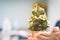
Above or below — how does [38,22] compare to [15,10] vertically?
below

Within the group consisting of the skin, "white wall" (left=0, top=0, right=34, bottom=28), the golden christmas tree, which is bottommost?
the skin

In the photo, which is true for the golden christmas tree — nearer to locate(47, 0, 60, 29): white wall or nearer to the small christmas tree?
the small christmas tree

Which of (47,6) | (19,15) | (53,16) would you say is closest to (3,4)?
(19,15)

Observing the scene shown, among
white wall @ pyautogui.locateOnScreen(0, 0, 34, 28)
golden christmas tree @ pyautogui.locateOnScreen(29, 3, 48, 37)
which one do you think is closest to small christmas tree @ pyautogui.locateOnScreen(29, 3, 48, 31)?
golden christmas tree @ pyautogui.locateOnScreen(29, 3, 48, 37)

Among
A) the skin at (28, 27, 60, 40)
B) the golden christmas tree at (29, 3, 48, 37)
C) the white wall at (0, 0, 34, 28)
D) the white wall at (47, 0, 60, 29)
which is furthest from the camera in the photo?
the white wall at (0, 0, 34, 28)

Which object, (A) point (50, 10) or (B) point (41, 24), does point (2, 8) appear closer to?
(A) point (50, 10)

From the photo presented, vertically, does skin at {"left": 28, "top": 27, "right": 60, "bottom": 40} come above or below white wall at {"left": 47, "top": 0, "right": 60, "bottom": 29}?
below

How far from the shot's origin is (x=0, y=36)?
1531mm

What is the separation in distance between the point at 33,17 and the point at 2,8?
181cm

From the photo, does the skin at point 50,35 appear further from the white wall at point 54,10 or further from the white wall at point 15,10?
the white wall at point 15,10

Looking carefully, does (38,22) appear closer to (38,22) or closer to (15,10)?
(38,22)

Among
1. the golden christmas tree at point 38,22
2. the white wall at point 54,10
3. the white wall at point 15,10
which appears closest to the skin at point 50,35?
the golden christmas tree at point 38,22

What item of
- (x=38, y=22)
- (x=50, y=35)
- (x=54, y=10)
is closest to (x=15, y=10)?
(x=54, y=10)

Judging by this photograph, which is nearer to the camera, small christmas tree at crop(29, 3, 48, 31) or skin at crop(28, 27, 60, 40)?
skin at crop(28, 27, 60, 40)
